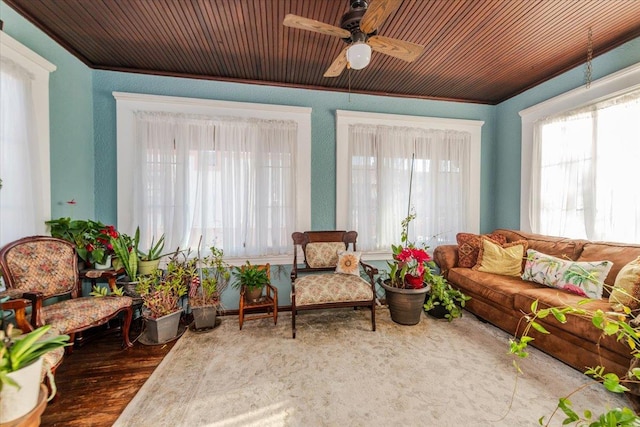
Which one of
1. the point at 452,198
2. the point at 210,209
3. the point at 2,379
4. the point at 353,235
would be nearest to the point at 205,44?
the point at 210,209

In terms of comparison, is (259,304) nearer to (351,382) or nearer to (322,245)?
(322,245)

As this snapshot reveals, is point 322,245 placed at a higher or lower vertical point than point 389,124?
lower

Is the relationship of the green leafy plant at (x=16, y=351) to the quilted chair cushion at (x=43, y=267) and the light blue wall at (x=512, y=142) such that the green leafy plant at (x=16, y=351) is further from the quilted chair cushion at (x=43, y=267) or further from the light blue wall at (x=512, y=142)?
the light blue wall at (x=512, y=142)

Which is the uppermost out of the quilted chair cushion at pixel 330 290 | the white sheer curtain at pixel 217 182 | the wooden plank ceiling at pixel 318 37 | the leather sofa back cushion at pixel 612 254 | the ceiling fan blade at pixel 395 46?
the wooden plank ceiling at pixel 318 37

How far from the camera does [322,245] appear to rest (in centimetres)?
326

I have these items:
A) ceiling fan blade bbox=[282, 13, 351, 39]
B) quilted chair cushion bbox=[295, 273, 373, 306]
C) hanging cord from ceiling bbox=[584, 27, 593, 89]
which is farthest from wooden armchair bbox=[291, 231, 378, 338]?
hanging cord from ceiling bbox=[584, 27, 593, 89]

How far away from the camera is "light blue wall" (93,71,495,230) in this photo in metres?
3.07

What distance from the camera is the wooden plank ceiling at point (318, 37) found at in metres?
2.16

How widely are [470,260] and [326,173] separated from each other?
2.08 metres

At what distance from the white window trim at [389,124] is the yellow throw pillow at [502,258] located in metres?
0.76

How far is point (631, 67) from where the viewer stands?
2459 millimetres

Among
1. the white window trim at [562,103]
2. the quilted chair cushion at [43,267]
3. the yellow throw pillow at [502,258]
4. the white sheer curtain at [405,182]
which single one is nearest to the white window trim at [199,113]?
the white sheer curtain at [405,182]

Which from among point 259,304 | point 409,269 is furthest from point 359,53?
point 259,304

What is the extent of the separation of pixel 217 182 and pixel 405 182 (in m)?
2.40
